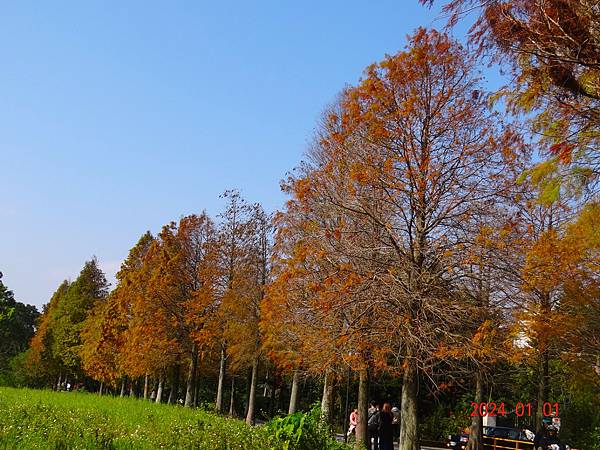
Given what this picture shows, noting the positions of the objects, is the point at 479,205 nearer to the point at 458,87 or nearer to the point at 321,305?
the point at 458,87

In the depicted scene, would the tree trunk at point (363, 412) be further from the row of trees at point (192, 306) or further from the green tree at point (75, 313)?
the green tree at point (75, 313)

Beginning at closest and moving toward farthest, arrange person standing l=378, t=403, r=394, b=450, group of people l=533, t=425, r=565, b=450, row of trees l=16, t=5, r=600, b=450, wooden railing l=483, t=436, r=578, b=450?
row of trees l=16, t=5, r=600, b=450
person standing l=378, t=403, r=394, b=450
group of people l=533, t=425, r=565, b=450
wooden railing l=483, t=436, r=578, b=450

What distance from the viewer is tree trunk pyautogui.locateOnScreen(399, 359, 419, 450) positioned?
13.7 metres

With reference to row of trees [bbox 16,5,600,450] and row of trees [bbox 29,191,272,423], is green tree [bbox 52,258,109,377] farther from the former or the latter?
row of trees [bbox 16,5,600,450]

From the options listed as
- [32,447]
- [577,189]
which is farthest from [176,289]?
[577,189]

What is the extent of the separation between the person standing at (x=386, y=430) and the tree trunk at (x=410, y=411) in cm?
225

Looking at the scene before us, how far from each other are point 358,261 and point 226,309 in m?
13.3

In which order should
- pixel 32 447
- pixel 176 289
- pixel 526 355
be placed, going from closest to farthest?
pixel 32 447, pixel 526 355, pixel 176 289

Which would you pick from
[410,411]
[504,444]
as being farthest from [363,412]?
[504,444]

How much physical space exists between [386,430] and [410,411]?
2.56 metres

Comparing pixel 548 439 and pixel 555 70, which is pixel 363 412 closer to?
pixel 548 439

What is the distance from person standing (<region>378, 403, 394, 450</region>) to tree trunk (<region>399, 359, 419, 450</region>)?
225 cm

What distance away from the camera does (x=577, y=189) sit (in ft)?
29.9

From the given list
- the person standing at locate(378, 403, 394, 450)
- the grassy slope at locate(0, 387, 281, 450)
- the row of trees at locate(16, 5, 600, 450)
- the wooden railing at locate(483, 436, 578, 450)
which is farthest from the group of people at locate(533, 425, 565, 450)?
the grassy slope at locate(0, 387, 281, 450)
